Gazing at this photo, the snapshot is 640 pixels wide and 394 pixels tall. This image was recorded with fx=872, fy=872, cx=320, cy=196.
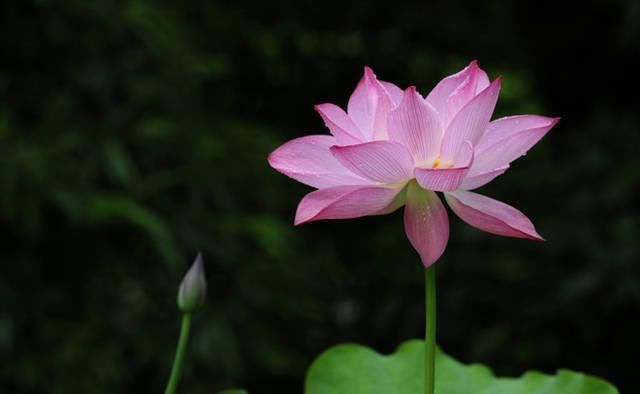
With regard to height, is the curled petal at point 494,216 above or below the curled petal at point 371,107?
below

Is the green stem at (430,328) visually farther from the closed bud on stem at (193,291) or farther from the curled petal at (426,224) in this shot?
the closed bud on stem at (193,291)

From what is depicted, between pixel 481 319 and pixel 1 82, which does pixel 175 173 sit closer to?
pixel 1 82

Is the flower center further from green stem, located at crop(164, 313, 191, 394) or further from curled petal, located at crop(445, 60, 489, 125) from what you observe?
green stem, located at crop(164, 313, 191, 394)

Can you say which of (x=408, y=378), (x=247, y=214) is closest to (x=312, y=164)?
(x=408, y=378)

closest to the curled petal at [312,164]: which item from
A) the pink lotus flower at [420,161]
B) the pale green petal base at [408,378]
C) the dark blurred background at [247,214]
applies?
the pink lotus flower at [420,161]

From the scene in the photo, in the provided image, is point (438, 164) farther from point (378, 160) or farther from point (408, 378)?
point (408, 378)

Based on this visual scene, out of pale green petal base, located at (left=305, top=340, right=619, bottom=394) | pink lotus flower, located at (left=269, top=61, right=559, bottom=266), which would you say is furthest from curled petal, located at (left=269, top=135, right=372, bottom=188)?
pale green petal base, located at (left=305, top=340, right=619, bottom=394)
